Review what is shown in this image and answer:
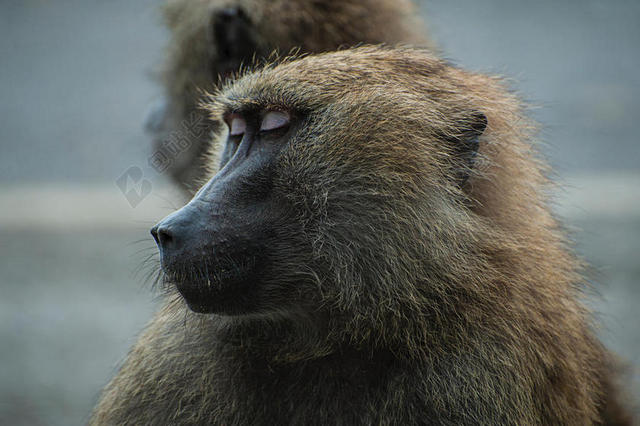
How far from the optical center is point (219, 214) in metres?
2.08

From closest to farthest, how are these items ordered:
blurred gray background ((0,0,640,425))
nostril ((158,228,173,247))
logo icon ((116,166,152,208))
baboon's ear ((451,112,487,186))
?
1. nostril ((158,228,173,247))
2. baboon's ear ((451,112,487,186))
3. logo icon ((116,166,152,208))
4. blurred gray background ((0,0,640,425))

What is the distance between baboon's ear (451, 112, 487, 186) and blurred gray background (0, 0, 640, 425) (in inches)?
31.2

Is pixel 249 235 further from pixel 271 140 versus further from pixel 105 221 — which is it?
pixel 105 221

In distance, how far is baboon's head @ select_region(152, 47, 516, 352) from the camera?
6.81 ft

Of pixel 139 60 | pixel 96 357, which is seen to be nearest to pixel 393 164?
pixel 96 357

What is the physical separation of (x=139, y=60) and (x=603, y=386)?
29.8 ft

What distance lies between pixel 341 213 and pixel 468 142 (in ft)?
1.51

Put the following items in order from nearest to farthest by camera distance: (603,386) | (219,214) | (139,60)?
1. (219,214)
2. (603,386)
3. (139,60)

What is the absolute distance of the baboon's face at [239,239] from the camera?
2021 millimetres

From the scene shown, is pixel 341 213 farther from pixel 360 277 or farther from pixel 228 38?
pixel 228 38

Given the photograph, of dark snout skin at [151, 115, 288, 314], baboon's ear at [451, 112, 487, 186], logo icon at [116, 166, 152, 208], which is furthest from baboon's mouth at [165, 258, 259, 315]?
logo icon at [116, 166, 152, 208]

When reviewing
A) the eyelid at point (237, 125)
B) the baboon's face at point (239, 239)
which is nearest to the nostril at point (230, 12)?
the eyelid at point (237, 125)

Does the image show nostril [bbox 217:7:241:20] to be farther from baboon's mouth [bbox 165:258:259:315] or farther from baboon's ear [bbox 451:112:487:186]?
baboon's mouth [bbox 165:258:259:315]

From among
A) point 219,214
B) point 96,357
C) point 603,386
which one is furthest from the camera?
point 96,357
